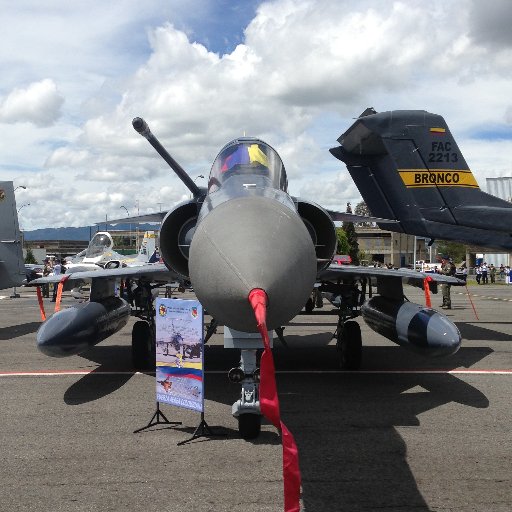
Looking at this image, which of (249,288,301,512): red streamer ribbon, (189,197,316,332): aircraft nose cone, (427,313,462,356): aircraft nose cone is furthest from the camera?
(427,313,462,356): aircraft nose cone

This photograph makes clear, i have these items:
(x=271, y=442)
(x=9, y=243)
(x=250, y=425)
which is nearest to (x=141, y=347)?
(x=250, y=425)

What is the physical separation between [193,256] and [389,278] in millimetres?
5865

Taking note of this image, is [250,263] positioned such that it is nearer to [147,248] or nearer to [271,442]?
[271,442]

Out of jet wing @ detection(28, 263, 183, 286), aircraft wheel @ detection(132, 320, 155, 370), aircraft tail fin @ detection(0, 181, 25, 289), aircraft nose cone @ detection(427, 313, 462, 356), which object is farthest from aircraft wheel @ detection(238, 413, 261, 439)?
aircraft tail fin @ detection(0, 181, 25, 289)

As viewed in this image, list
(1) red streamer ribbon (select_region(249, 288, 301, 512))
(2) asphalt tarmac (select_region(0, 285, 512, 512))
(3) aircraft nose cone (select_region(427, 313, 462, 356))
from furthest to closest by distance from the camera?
(3) aircraft nose cone (select_region(427, 313, 462, 356)), (2) asphalt tarmac (select_region(0, 285, 512, 512)), (1) red streamer ribbon (select_region(249, 288, 301, 512))

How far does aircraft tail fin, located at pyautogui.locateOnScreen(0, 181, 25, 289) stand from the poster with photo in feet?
33.4

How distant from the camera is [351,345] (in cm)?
963

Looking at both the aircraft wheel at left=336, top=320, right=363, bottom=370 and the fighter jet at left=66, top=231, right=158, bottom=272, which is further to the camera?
the fighter jet at left=66, top=231, right=158, bottom=272

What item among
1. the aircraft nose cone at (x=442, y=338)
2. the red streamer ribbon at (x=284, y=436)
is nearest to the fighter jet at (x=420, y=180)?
the aircraft nose cone at (x=442, y=338)

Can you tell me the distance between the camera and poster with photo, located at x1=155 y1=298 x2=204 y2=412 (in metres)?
6.04

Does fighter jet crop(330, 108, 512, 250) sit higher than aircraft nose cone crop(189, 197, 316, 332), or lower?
higher

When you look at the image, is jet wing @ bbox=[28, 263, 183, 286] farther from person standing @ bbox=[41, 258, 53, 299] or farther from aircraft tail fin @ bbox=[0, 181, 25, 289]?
person standing @ bbox=[41, 258, 53, 299]

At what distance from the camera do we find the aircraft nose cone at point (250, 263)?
4.02 meters

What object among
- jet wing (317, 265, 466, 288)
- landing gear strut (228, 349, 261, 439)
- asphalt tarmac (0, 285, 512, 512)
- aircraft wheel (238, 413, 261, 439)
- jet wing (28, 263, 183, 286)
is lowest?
asphalt tarmac (0, 285, 512, 512)
